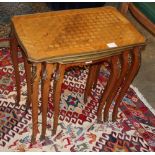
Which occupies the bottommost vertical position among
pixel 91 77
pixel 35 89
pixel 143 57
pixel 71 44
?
pixel 143 57

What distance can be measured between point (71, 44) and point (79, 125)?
2.32 feet

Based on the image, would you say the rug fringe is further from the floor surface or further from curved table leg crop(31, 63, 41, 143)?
curved table leg crop(31, 63, 41, 143)

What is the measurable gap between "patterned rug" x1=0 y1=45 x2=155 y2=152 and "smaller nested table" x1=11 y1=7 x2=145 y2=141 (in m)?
0.12

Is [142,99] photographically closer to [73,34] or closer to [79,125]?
[79,125]

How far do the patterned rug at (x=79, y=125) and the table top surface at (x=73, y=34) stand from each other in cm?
66

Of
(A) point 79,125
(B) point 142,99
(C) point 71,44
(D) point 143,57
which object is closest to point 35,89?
(C) point 71,44

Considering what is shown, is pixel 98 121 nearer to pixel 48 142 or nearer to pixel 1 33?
pixel 48 142

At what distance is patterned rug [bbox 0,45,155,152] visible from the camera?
1.82 meters

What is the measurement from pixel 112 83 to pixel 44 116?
46 cm

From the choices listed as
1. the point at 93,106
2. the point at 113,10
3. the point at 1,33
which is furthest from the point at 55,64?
the point at 1,33

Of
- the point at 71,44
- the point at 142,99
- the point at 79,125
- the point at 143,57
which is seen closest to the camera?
the point at 71,44

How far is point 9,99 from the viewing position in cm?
207

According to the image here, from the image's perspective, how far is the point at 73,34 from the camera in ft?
5.06

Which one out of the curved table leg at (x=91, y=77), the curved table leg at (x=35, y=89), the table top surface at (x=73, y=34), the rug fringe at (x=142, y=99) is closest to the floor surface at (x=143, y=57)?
the rug fringe at (x=142, y=99)
